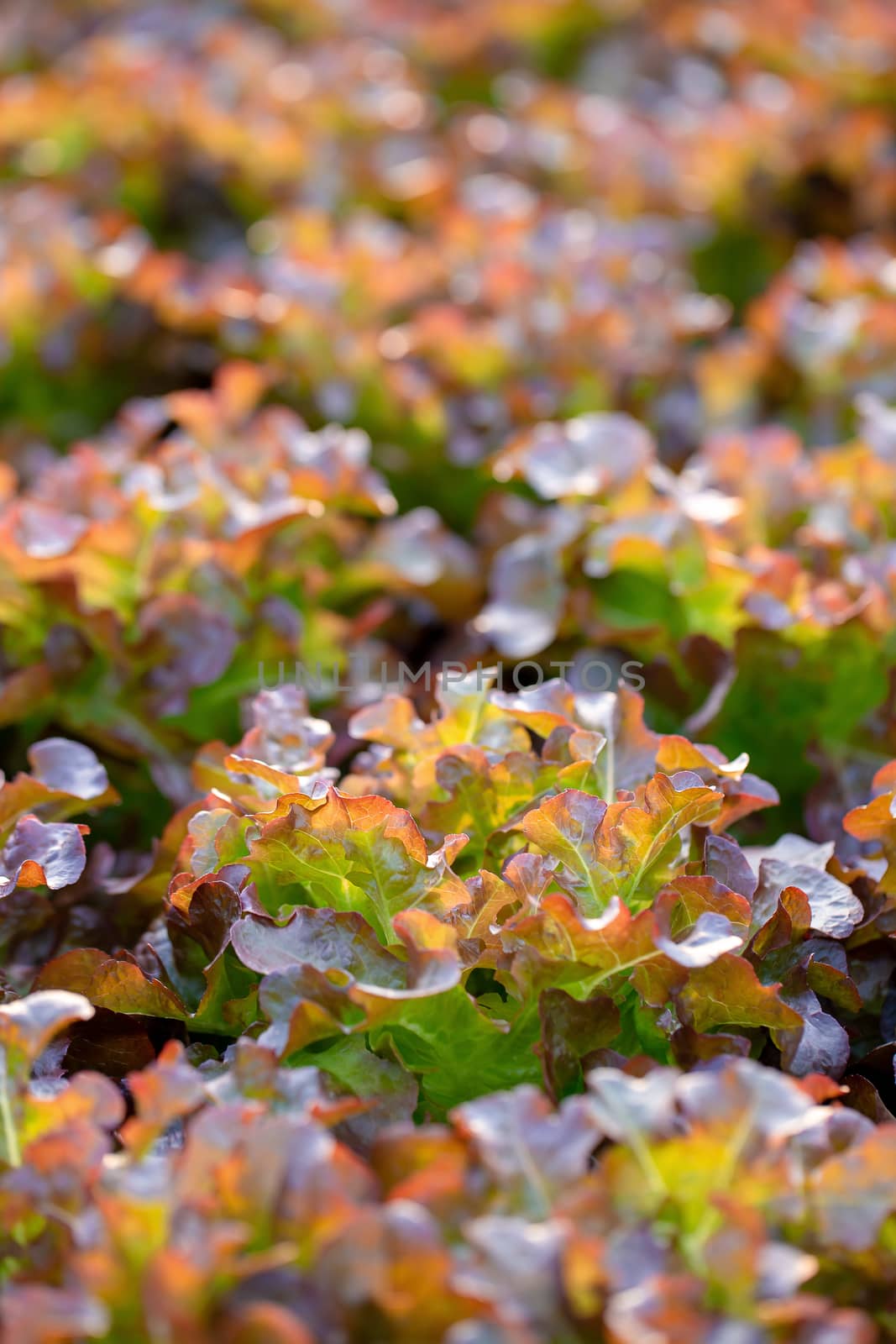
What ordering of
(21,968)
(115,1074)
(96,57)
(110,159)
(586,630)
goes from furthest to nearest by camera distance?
(96,57) < (110,159) < (586,630) < (21,968) < (115,1074)

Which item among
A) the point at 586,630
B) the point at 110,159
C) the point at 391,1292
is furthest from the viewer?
the point at 110,159

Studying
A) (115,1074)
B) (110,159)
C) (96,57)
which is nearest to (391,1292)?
(115,1074)

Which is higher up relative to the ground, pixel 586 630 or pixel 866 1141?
pixel 866 1141

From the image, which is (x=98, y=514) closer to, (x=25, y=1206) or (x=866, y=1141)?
(x=25, y=1206)

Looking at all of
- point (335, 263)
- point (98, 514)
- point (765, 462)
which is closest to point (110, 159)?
point (335, 263)

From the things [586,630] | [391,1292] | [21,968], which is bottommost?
[21,968]

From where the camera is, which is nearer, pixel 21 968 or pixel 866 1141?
pixel 866 1141
